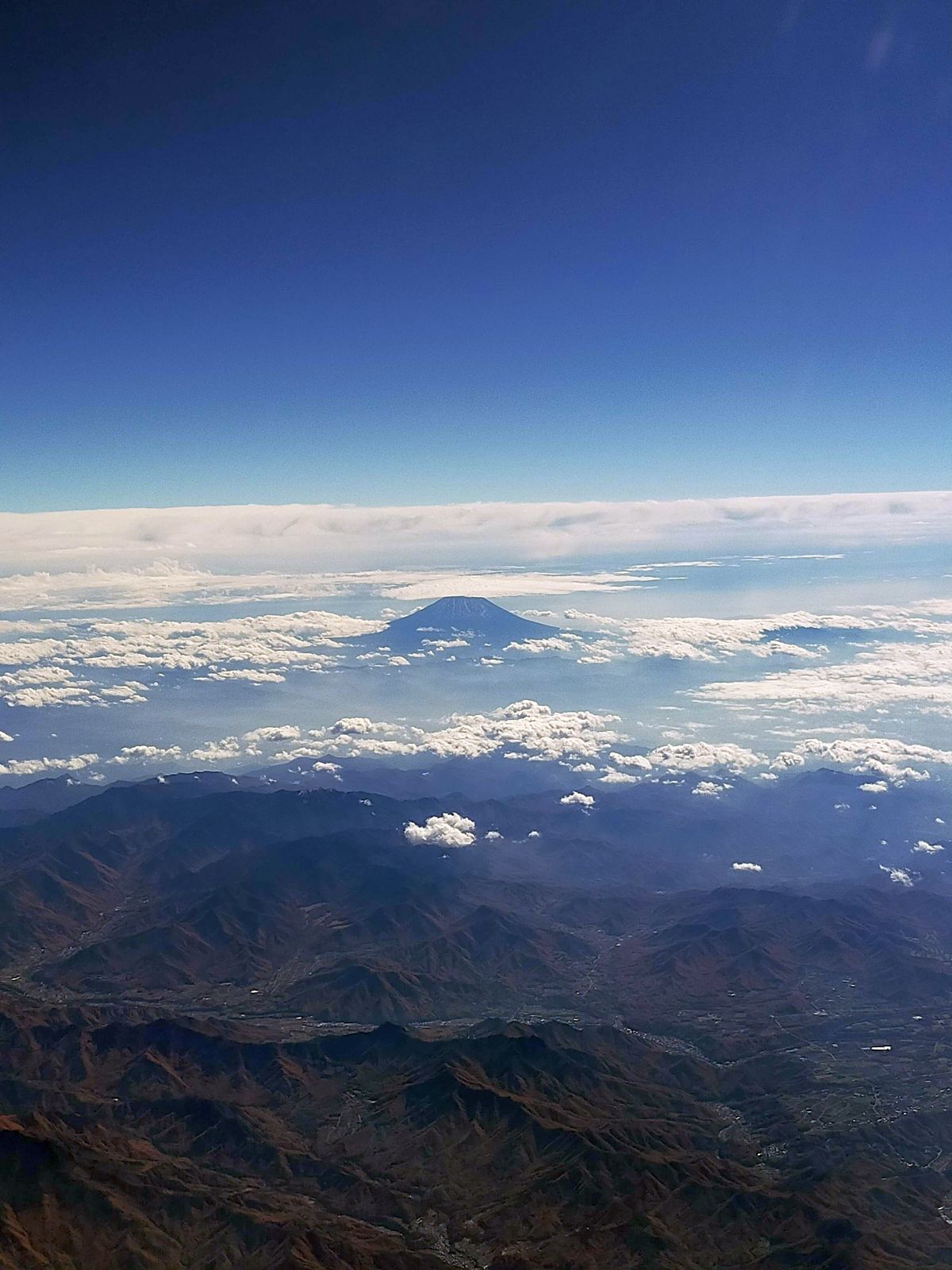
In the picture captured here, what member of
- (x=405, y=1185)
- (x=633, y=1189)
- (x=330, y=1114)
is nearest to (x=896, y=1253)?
→ (x=633, y=1189)

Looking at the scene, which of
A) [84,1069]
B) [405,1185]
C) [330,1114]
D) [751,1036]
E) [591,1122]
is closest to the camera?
[405,1185]

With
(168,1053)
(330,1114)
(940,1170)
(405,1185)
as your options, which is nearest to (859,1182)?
(940,1170)

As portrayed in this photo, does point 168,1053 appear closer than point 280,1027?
Yes

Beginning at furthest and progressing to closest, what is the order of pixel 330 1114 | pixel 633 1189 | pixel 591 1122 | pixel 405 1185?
pixel 330 1114 → pixel 591 1122 → pixel 405 1185 → pixel 633 1189

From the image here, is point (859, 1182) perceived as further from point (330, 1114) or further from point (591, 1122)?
point (330, 1114)

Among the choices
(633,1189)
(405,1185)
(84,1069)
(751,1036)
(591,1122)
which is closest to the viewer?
(633,1189)

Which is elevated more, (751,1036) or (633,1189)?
(633,1189)

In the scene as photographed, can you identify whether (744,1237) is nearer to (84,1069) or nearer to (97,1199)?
(97,1199)

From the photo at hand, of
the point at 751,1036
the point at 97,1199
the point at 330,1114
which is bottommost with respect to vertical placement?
the point at 751,1036

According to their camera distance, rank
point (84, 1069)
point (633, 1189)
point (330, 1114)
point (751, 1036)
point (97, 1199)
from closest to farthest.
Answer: point (97, 1199), point (633, 1189), point (330, 1114), point (84, 1069), point (751, 1036)
